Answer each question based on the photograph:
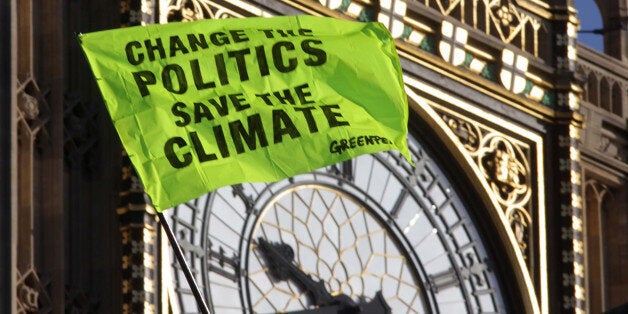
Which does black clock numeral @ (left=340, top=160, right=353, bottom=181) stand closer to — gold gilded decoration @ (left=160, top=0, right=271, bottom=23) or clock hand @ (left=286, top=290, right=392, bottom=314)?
clock hand @ (left=286, top=290, right=392, bottom=314)

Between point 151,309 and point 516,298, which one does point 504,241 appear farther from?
point 151,309

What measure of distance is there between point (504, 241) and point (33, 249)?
645 cm

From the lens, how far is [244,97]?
27.0m

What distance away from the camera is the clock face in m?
30.5

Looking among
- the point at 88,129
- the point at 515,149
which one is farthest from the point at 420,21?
the point at 88,129

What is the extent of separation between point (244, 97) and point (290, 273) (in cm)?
451

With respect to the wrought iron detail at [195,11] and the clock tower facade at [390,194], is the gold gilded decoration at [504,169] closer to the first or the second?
the clock tower facade at [390,194]

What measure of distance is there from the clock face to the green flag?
10.2ft

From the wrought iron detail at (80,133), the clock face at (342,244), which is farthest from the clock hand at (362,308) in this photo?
the wrought iron detail at (80,133)

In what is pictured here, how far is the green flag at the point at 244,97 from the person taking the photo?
26.5m

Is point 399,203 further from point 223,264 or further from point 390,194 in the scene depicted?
point 223,264

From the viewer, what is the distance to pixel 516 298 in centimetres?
3356

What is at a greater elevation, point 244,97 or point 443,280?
point 244,97

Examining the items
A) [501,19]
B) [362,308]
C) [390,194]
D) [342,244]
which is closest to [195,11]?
[342,244]
